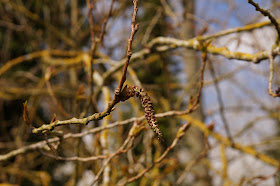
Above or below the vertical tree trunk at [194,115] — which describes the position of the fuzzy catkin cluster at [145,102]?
below

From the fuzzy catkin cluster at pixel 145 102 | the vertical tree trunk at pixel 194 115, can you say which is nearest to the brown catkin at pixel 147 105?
the fuzzy catkin cluster at pixel 145 102

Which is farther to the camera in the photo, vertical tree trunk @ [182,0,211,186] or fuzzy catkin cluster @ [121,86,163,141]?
vertical tree trunk @ [182,0,211,186]

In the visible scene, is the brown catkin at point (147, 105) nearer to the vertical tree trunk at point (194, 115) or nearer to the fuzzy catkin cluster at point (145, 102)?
the fuzzy catkin cluster at point (145, 102)

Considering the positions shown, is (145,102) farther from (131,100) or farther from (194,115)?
(194,115)

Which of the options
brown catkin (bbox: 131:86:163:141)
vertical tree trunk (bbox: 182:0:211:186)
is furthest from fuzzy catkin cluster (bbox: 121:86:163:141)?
vertical tree trunk (bbox: 182:0:211:186)

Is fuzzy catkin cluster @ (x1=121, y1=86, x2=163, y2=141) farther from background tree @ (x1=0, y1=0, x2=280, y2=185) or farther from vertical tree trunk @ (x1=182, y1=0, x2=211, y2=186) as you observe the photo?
vertical tree trunk @ (x1=182, y1=0, x2=211, y2=186)

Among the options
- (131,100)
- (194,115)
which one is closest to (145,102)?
(131,100)

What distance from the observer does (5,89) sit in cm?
309

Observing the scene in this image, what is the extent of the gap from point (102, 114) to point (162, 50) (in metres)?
0.92

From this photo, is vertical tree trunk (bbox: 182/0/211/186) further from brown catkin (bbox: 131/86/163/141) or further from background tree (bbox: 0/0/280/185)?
brown catkin (bbox: 131/86/163/141)

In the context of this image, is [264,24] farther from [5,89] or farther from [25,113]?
[5,89]

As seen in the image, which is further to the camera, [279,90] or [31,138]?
[31,138]

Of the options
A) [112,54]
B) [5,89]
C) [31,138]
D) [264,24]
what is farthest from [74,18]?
[264,24]

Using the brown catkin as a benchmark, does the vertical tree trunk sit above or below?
above
